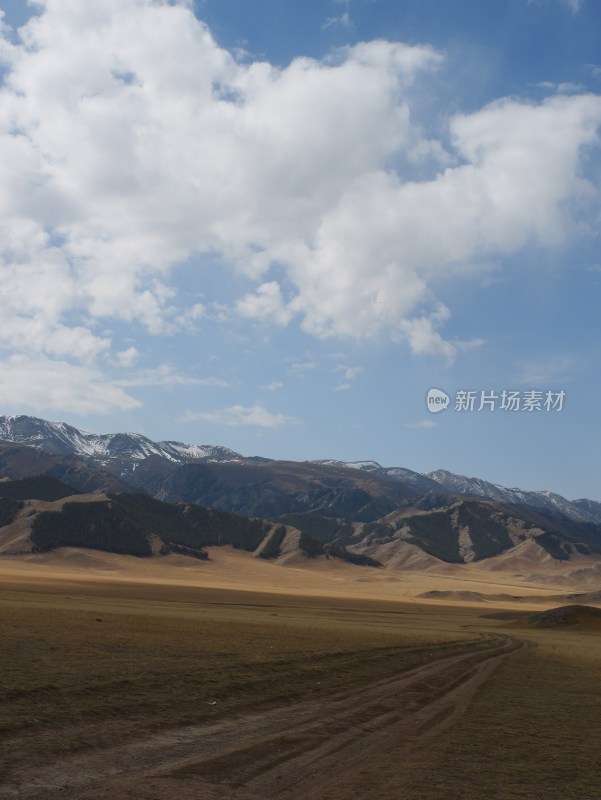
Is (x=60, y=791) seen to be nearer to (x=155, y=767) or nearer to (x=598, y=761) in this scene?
(x=155, y=767)

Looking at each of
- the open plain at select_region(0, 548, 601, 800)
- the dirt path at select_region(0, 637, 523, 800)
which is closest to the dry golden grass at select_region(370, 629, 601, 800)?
the open plain at select_region(0, 548, 601, 800)

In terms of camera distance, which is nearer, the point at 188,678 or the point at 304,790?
the point at 304,790

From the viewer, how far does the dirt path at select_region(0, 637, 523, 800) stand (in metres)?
12.1

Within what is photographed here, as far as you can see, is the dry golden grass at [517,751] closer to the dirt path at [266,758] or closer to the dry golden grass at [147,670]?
the dirt path at [266,758]

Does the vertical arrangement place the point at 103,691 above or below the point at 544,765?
below

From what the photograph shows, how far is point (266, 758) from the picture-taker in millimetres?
14352

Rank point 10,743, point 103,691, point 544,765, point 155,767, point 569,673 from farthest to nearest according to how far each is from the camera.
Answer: point 569,673
point 103,691
point 544,765
point 10,743
point 155,767

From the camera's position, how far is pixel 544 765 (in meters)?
15.4

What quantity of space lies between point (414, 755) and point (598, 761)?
4.19m

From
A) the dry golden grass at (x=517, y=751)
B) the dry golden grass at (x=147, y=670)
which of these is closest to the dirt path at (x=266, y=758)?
the dry golden grass at (x=517, y=751)

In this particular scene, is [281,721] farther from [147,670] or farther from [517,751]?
[147,670]


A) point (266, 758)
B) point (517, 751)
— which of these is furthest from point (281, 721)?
point (517, 751)

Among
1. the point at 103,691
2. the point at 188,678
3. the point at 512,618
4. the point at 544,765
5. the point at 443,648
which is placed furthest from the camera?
the point at 512,618

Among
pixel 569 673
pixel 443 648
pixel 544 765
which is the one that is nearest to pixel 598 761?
pixel 544 765
